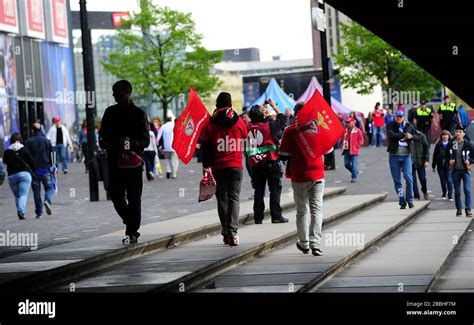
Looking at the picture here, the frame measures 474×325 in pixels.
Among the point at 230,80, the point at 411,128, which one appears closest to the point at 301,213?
the point at 411,128

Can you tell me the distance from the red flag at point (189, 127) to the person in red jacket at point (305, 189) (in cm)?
230

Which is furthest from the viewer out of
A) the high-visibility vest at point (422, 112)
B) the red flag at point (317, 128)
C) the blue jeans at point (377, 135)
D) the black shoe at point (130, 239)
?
the blue jeans at point (377, 135)

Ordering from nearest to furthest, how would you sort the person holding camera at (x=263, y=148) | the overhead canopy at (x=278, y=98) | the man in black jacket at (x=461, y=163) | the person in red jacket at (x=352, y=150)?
the person holding camera at (x=263, y=148) → the man in black jacket at (x=461, y=163) → the person in red jacket at (x=352, y=150) → the overhead canopy at (x=278, y=98)

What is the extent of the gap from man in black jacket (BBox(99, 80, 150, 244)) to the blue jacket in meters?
8.01

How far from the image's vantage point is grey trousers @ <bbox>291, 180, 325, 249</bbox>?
42.1ft

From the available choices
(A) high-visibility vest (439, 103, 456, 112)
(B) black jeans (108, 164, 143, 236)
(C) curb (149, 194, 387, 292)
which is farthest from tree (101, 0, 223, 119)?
(B) black jeans (108, 164, 143, 236)

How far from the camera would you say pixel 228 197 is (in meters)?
13.4

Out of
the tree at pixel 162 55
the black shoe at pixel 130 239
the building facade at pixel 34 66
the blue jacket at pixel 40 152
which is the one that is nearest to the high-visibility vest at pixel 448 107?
the building facade at pixel 34 66

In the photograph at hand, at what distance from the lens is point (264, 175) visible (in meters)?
16.1

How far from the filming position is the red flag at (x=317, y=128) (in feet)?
41.8

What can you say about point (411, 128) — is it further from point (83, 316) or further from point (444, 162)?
point (83, 316)

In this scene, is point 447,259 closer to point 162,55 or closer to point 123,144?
point 123,144

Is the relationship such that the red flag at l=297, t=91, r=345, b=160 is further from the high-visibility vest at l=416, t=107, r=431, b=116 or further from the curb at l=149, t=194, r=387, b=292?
the high-visibility vest at l=416, t=107, r=431, b=116

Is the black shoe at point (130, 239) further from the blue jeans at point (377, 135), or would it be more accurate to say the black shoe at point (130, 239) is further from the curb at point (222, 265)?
the blue jeans at point (377, 135)
